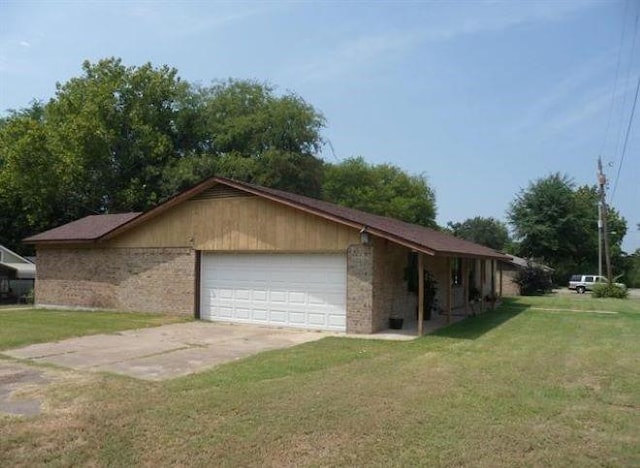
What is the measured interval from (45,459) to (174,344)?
7.38 m

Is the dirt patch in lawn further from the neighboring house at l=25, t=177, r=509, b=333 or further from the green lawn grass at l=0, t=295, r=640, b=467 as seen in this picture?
A: the neighboring house at l=25, t=177, r=509, b=333

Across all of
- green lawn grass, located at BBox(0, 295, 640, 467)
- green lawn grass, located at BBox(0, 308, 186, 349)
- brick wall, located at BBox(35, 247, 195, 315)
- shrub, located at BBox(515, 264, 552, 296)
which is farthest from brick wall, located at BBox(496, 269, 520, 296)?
green lawn grass, located at BBox(0, 295, 640, 467)

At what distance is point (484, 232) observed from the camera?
2985 inches

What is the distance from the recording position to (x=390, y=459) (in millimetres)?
5402

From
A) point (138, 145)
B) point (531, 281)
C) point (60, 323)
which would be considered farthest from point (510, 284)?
point (60, 323)

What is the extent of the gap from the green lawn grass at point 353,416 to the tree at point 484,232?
65438mm

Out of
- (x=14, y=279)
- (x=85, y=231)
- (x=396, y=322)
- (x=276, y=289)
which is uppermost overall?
(x=85, y=231)

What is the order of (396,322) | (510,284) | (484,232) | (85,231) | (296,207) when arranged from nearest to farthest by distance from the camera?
(396,322) → (296,207) → (85,231) → (510,284) → (484,232)

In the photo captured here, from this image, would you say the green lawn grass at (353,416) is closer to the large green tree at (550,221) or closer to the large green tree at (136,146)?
the large green tree at (136,146)

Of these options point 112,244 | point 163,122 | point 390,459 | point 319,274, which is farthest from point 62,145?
point 390,459

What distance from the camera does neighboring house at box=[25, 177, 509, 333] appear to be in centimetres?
1537

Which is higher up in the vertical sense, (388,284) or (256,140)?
(256,140)

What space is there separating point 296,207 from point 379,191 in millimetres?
44987

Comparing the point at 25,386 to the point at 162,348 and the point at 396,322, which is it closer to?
the point at 162,348
